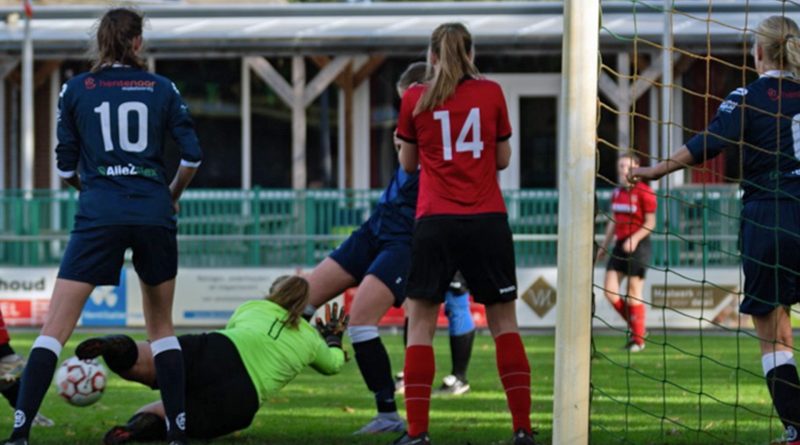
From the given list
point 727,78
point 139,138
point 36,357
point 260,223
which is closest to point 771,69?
point 139,138

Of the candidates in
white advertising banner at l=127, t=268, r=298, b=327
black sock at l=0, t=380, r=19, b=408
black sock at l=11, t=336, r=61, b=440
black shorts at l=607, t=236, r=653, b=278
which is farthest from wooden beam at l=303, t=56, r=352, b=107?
black sock at l=11, t=336, r=61, b=440

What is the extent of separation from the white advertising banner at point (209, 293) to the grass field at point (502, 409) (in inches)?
195

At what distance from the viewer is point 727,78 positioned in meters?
23.8

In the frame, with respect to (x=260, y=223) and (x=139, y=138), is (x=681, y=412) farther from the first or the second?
(x=260, y=223)

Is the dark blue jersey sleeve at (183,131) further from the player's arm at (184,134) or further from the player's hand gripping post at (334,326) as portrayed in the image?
the player's hand gripping post at (334,326)

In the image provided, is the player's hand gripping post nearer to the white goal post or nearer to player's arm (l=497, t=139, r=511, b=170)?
player's arm (l=497, t=139, r=511, b=170)

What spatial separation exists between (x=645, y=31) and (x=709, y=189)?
2.91 m

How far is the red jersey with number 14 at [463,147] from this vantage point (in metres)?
6.27

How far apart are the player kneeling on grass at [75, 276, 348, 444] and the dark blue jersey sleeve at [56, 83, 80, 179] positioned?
32.8 inches

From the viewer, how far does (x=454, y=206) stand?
6258 millimetres

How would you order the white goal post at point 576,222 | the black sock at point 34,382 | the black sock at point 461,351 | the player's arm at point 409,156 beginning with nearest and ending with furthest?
the white goal post at point 576,222 → the black sock at point 34,382 → the player's arm at point 409,156 → the black sock at point 461,351

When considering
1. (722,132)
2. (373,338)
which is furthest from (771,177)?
(373,338)

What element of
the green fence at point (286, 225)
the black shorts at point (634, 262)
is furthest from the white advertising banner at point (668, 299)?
the black shorts at point (634, 262)

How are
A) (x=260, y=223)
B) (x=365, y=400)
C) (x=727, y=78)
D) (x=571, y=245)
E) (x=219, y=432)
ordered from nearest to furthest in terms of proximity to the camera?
(x=571, y=245)
(x=219, y=432)
(x=365, y=400)
(x=260, y=223)
(x=727, y=78)
